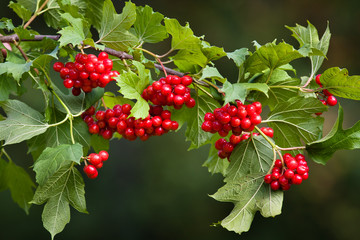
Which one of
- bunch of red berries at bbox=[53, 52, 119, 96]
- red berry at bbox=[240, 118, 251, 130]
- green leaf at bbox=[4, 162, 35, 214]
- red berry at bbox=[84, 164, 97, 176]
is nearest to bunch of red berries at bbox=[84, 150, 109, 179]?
red berry at bbox=[84, 164, 97, 176]

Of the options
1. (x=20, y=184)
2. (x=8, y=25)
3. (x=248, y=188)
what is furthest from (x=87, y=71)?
(x=20, y=184)

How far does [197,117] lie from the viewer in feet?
2.19

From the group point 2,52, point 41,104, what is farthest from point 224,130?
point 41,104

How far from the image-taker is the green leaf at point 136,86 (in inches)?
21.5

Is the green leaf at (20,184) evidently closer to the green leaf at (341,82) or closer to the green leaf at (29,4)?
the green leaf at (29,4)

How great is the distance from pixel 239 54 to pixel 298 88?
4.3 inches

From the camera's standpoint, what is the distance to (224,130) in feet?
1.87

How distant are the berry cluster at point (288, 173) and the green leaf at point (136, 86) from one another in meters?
0.19

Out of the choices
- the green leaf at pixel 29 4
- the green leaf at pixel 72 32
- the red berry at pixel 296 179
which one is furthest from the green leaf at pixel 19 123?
the red berry at pixel 296 179

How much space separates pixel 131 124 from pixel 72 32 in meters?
0.15

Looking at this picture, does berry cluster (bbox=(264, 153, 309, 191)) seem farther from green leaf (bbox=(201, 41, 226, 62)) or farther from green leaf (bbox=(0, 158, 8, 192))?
green leaf (bbox=(0, 158, 8, 192))

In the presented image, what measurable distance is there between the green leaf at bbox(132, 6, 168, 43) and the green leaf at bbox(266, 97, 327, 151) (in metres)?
0.21

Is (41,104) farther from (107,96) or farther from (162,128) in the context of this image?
(162,128)

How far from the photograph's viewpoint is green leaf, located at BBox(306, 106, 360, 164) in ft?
1.79
